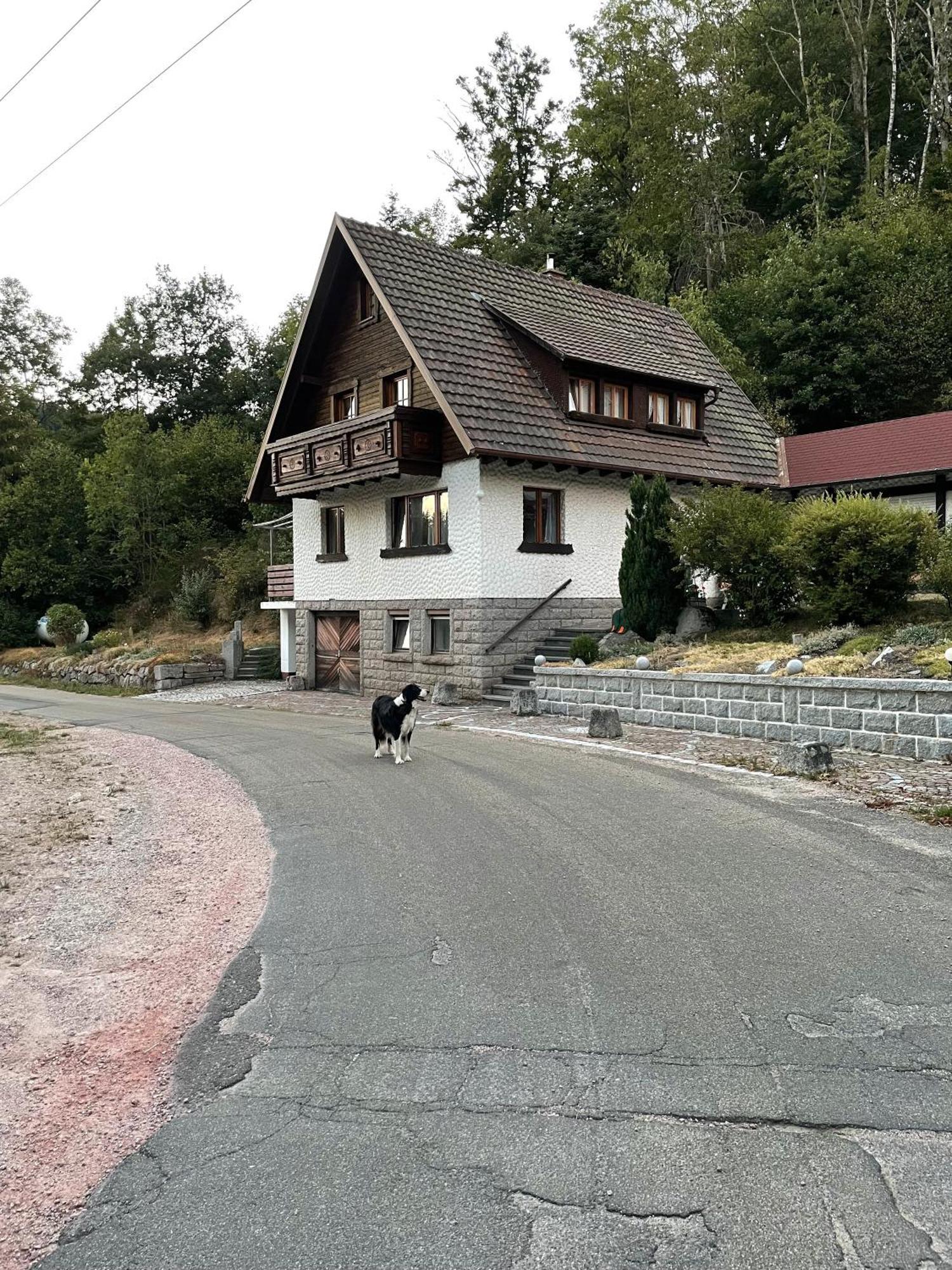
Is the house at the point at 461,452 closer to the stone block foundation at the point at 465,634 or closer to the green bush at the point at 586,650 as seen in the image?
the stone block foundation at the point at 465,634

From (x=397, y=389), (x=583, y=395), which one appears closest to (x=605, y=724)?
(x=583, y=395)

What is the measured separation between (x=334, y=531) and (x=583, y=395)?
24.3ft

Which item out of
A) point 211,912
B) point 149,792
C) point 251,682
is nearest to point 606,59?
point 251,682

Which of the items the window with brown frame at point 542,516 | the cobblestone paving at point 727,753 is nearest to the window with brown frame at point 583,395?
the window with brown frame at point 542,516

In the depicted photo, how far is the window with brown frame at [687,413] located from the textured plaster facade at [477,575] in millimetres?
3264

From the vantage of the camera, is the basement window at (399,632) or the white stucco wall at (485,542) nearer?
the white stucco wall at (485,542)

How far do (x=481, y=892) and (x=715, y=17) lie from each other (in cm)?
4936

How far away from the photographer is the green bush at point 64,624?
33.1 metres

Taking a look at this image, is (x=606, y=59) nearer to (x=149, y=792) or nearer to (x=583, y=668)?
(x=583, y=668)

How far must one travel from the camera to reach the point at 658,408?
22219 mm

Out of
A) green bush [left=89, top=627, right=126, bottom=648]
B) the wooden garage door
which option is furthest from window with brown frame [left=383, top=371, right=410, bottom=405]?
green bush [left=89, top=627, right=126, bottom=648]

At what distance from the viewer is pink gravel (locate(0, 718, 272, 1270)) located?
3271 millimetres

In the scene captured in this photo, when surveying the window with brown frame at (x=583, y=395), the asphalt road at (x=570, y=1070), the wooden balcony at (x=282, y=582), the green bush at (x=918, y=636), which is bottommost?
the asphalt road at (x=570, y=1070)

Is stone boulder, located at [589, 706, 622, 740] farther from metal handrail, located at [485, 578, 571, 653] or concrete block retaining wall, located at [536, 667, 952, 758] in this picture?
metal handrail, located at [485, 578, 571, 653]
